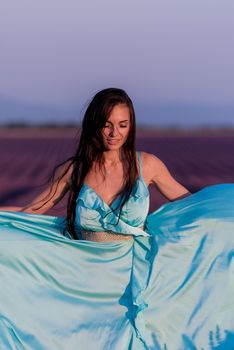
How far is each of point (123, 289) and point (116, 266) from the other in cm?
16

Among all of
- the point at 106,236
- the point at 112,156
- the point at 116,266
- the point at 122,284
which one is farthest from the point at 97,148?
the point at 122,284

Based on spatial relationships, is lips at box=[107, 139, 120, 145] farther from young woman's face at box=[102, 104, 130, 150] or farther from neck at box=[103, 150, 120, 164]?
neck at box=[103, 150, 120, 164]

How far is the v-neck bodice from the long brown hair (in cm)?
6

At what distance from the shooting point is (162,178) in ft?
19.6

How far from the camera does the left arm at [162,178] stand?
19.3 feet

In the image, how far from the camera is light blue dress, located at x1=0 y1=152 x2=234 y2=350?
5.41 m

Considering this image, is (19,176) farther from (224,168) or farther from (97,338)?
(97,338)

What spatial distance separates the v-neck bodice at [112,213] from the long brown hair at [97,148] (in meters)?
0.06

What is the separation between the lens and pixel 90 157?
5.89 metres

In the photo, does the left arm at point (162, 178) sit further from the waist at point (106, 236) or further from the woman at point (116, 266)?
the waist at point (106, 236)

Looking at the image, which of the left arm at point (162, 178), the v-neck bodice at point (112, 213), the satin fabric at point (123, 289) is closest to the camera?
the satin fabric at point (123, 289)

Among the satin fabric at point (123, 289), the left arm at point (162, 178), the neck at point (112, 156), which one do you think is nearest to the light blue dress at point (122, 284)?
the satin fabric at point (123, 289)

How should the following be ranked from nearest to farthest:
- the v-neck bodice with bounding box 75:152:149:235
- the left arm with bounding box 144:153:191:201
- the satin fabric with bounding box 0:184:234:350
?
the satin fabric with bounding box 0:184:234:350
the v-neck bodice with bounding box 75:152:149:235
the left arm with bounding box 144:153:191:201

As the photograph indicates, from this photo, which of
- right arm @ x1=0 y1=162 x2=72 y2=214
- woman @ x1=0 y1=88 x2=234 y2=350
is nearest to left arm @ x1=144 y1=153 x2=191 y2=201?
woman @ x1=0 y1=88 x2=234 y2=350
